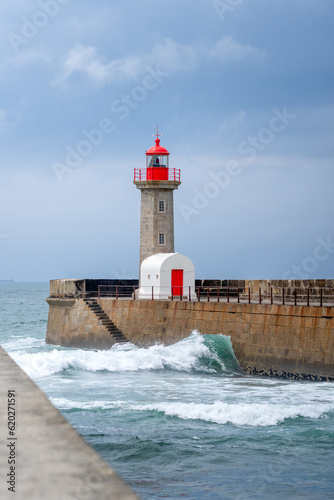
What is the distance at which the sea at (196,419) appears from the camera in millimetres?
8797

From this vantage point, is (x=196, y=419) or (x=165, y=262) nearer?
(x=196, y=419)

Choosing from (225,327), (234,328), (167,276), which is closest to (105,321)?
(167,276)

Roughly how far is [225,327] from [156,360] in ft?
7.20

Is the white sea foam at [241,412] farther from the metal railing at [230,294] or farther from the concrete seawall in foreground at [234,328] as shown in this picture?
Answer: the metal railing at [230,294]

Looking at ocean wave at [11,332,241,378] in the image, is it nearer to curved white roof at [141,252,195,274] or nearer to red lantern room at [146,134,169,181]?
curved white roof at [141,252,195,274]

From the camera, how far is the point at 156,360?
19.4m

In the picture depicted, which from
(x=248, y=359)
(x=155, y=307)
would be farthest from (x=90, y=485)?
(x=155, y=307)

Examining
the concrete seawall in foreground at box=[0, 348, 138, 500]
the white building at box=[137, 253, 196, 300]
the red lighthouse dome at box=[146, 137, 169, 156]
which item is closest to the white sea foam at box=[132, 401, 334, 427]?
the concrete seawall in foreground at box=[0, 348, 138, 500]

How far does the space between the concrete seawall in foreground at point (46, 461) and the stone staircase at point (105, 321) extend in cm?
1896

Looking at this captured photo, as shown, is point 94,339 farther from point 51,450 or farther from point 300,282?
point 51,450

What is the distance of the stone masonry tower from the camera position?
25547mm

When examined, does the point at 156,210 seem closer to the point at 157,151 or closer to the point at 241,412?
the point at 157,151

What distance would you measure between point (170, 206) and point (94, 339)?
6061 mm

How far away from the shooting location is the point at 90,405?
13.5 meters
